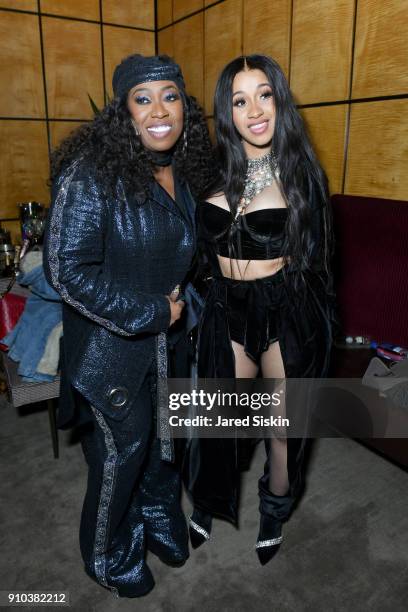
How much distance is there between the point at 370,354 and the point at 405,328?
0.71 feet

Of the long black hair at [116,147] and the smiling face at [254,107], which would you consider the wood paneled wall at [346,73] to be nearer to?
the smiling face at [254,107]

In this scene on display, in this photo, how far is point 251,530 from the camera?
208cm

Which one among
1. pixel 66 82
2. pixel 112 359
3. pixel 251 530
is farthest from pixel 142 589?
pixel 66 82

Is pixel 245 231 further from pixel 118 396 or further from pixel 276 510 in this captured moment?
pixel 276 510

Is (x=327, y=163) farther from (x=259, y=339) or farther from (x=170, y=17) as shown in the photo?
(x=170, y=17)

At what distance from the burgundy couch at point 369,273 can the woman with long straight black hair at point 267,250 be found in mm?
624

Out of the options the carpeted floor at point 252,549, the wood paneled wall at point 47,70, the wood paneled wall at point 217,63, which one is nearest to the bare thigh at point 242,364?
the carpeted floor at point 252,549

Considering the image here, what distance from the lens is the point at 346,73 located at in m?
2.58

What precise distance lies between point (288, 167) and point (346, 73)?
1.20m

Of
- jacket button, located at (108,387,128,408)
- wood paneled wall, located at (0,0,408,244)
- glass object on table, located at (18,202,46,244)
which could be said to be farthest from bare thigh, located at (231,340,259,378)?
glass object on table, located at (18,202,46,244)

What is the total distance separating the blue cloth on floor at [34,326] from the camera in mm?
2391

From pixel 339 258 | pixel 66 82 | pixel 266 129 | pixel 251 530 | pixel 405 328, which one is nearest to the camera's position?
pixel 266 129
